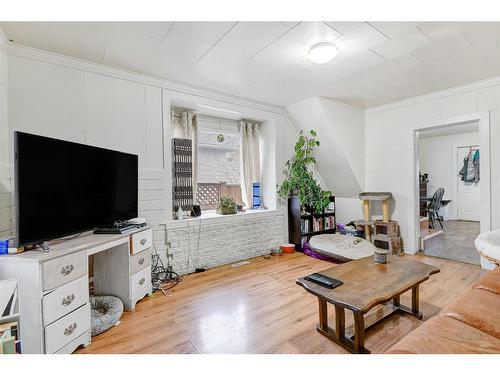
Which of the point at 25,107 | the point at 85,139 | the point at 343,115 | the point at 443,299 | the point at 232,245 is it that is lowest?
the point at 443,299

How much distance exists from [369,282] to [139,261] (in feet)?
6.42

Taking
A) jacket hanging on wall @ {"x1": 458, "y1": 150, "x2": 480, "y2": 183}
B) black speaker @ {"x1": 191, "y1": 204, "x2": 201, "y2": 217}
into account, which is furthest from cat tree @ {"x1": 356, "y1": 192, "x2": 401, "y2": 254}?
jacket hanging on wall @ {"x1": 458, "y1": 150, "x2": 480, "y2": 183}

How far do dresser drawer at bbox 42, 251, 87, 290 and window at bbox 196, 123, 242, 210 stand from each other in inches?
75.8

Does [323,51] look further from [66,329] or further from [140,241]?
[66,329]

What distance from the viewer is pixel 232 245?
11.1ft

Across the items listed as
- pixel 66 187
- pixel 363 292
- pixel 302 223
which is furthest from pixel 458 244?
pixel 66 187

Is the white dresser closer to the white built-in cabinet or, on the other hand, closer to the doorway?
the white built-in cabinet

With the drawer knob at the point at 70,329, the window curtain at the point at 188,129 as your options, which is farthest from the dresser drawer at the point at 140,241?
the window curtain at the point at 188,129

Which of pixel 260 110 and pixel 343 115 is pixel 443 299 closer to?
pixel 343 115

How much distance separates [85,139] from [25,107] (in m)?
0.49

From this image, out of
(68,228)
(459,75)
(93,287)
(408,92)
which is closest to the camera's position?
(68,228)

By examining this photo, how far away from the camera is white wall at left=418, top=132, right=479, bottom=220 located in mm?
6268
